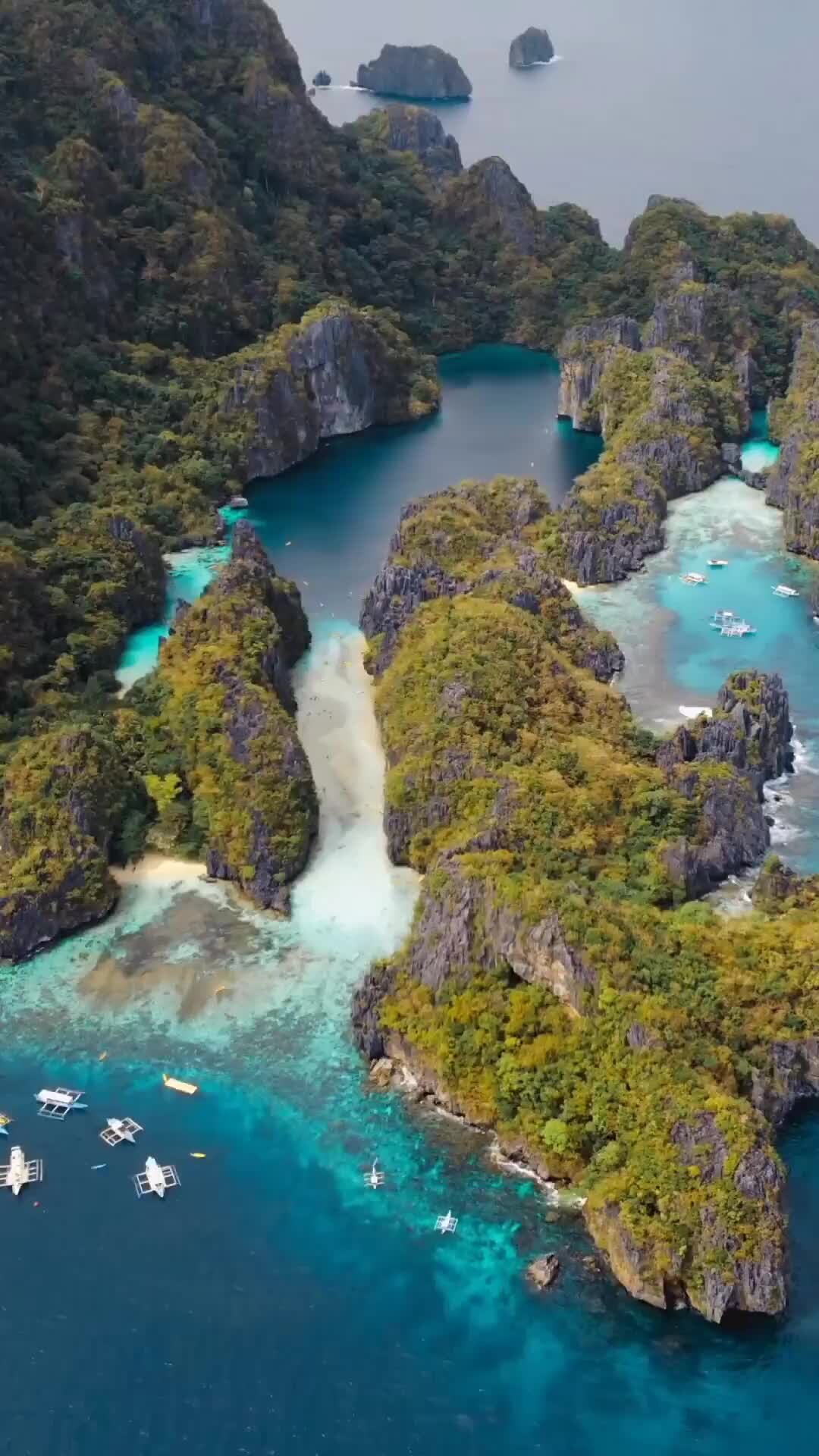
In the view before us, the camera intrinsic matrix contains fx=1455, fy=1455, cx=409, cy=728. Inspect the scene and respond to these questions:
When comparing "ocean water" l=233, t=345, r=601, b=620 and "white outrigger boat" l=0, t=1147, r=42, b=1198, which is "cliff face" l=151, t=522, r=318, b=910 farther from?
"white outrigger boat" l=0, t=1147, r=42, b=1198

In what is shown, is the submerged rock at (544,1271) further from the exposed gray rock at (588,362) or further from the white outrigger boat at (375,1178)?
the exposed gray rock at (588,362)

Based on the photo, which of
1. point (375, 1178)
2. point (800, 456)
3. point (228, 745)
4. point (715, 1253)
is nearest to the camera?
point (715, 1253)

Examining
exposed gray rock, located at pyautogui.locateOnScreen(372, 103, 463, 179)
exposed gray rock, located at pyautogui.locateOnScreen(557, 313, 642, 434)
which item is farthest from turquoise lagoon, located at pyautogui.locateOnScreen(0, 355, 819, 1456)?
exposed gray rock, located at pyautogui.locateOnScreen(372, 103, 463, 179)

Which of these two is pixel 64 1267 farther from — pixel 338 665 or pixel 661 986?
pixel 338 665

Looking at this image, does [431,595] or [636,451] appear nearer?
[431,595]

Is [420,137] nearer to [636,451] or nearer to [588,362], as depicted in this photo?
[588,362]

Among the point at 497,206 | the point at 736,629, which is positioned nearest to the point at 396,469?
the point at 736,629

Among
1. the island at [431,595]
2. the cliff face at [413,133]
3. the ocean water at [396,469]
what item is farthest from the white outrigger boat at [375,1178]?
the cliff face at [413,133]
